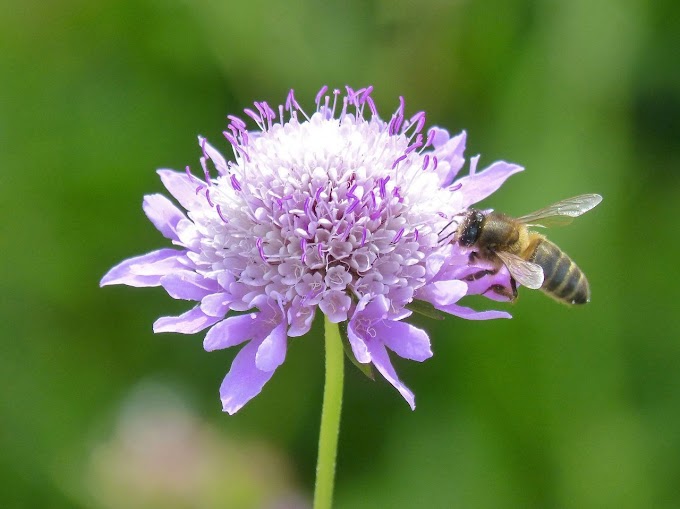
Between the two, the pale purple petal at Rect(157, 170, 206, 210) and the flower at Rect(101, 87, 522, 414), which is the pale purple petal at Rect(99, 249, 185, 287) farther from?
the pale purple petal at Rect(157, 170, 206, 210)

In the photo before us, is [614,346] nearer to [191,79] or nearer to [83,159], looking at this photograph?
[191,79]

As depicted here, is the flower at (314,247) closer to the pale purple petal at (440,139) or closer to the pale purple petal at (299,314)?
the pale purple petal at (299,314)

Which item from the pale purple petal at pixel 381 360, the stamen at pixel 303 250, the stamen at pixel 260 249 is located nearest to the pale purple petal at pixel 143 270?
the stamen at pixel 260 249

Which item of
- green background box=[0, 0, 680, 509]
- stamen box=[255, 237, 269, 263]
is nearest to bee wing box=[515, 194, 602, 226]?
stamen box=[255, 237, 269, 263]

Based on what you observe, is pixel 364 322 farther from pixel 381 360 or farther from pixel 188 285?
pixel 188 285

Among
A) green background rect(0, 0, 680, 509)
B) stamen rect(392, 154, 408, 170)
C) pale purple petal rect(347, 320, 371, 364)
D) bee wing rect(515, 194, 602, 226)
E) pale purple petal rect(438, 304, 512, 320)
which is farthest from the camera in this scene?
green background rect(0, 0, 680, 509)

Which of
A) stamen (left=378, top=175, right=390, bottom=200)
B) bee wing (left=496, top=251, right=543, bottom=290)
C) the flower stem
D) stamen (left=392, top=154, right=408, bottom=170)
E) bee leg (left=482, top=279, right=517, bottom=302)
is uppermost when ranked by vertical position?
stamen (left=392, top=154, right=408, bottom=170)
